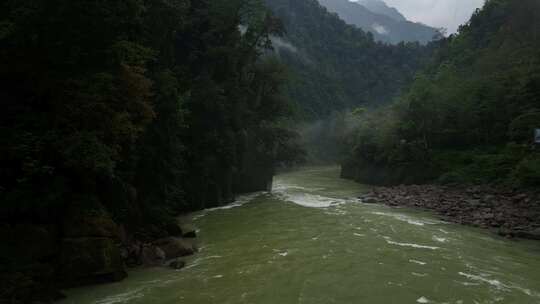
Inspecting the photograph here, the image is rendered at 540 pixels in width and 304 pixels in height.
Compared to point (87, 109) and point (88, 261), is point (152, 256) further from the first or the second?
point (87, 109)

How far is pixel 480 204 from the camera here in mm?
22938

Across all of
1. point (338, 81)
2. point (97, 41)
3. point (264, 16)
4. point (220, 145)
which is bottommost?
point (220, 145)

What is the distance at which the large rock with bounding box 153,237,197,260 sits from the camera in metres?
13.1

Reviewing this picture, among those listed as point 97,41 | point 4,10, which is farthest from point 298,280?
point 4,10

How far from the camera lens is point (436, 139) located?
134 feet

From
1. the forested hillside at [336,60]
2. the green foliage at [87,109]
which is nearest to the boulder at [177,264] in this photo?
the green foliage at [87,109]

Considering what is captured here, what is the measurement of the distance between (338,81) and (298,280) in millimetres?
119968

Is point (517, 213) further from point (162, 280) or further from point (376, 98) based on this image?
point (376, 98)

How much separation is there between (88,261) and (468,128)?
1499 inches

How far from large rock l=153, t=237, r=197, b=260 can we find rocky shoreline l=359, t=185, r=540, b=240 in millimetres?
12941

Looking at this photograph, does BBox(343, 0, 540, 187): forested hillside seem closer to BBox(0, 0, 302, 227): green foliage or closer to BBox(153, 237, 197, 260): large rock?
BBox(153, 237, 197, 260): large rock

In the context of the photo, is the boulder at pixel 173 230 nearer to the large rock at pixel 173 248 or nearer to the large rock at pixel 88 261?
the large rock at pixel 173 248

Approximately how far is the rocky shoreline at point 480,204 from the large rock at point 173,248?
509 inches

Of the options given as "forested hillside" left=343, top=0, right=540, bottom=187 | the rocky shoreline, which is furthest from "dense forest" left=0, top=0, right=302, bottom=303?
"forested hillside" left=343, top=0, right=540, bottom=187
